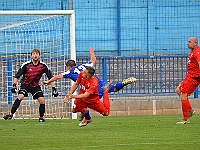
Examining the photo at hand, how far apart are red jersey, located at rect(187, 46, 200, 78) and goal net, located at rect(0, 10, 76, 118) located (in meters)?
4.13

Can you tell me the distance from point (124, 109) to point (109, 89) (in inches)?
203

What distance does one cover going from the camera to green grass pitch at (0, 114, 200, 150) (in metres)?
11.4

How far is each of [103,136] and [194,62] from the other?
12.5 feet

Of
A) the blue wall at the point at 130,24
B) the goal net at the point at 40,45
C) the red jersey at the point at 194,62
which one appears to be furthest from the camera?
the blue wall at the point at 130,24

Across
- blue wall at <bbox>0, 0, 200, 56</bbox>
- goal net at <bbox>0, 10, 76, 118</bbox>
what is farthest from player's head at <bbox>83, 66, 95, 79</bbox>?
blue wall at <bbox>0, 0, 200, 56</bbox>

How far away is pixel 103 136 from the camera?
1319cm

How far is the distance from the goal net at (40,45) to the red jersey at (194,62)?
13.6 feet

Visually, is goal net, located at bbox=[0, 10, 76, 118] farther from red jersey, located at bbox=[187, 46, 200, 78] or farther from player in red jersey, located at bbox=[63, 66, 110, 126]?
red jersey, located at bbox=[187, 46, 200, 78]

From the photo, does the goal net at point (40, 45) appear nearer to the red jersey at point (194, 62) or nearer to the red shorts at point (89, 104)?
the red shorts at point (89, 104)

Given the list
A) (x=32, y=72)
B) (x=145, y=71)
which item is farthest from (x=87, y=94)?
(x=145, y=71)

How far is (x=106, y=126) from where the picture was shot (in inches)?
631

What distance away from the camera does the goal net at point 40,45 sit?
19875 mm

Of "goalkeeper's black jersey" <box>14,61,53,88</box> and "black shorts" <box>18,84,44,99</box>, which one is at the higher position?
"goalkeeper's black jersey" <box>14,61,53,88</box>

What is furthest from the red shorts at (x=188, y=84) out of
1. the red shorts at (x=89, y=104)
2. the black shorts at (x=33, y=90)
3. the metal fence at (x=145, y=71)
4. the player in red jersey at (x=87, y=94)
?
the metal fence at (x=145, y=71)
